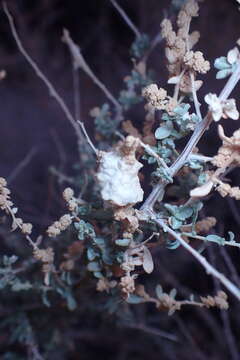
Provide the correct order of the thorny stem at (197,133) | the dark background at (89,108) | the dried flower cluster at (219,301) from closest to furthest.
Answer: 1. the thorny stem at (197,133)
2. the dried flower cluster at (219,301)
3. the dark background at (89,108)

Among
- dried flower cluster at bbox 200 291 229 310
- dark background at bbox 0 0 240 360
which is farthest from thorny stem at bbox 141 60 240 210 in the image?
dark background at bbox 0 0 240 360

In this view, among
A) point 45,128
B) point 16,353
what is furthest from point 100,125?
point 45,128

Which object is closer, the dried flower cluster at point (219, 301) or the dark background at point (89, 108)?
the dried flower cluster at point (219, 301)

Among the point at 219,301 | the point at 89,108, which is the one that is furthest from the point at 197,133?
the point at 89,108

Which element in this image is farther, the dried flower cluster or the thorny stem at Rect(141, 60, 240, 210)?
the dried flower cluster

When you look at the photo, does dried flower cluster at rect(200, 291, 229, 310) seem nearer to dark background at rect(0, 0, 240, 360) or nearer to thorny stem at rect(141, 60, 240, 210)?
thorny stem at rect(141, 60, 240, 210)

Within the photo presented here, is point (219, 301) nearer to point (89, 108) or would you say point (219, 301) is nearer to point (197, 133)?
point (197, 133)

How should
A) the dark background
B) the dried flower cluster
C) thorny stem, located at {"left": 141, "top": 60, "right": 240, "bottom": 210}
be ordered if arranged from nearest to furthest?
thorny stem, located at {"left": 141, "top": 60, "right": 240, "bottom": 210}
the dried flower cluster
the dark background

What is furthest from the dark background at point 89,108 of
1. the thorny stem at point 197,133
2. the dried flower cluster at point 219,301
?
the thorny stem at point 197,133

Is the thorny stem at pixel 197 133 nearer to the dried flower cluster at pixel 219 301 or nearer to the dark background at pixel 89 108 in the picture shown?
the dried flower cluster at pixel 219 301
